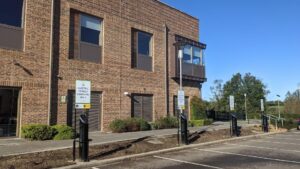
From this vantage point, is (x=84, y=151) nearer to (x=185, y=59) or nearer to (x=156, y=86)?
(x=156, y=86)

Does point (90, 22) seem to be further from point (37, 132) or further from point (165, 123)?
point (165, 123)

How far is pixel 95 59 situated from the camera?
836 inches

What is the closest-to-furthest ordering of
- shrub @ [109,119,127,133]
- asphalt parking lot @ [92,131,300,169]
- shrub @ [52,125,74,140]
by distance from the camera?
asphalt parking lot @ [92,131,300,169], shrub @ [52,125,74,140], shrub @ [109,119,127,133]

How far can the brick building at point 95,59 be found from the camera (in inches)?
672

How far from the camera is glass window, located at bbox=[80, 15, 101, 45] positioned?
2077cm

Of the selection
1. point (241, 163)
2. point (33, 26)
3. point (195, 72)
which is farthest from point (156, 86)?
point (241, 163)

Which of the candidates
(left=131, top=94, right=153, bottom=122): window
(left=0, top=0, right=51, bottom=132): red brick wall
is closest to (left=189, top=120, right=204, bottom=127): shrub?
(left=131, top=94, right=153, bottom=122): window

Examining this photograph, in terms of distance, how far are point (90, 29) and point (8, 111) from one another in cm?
696

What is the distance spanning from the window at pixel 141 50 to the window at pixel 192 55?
13.1 feet

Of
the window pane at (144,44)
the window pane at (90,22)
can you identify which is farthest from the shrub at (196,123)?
the window pane at (90,22)

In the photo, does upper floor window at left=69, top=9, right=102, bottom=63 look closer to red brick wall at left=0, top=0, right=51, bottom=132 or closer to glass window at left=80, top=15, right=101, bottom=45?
glass window at left=80, top=15, right=101, bottom=45

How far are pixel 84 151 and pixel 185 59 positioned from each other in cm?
1834

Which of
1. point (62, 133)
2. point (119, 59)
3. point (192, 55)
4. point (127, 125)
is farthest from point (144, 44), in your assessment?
point (62, 133)

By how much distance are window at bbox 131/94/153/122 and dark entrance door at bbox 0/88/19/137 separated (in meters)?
8.52
